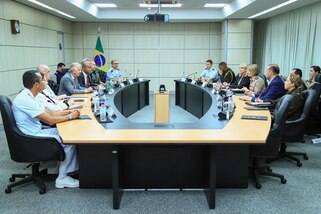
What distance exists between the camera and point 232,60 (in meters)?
9.95

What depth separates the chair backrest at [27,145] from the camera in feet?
9.86

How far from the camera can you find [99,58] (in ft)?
33.7

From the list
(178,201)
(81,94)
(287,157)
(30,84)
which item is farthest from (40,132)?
(287,157)

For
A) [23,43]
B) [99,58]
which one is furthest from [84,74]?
[99,58]

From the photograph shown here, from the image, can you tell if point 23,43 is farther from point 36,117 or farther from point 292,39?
point 292,39

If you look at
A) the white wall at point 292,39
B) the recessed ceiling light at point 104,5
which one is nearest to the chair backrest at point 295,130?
the white wall at point 292,39

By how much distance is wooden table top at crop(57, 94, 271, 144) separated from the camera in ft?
8.59

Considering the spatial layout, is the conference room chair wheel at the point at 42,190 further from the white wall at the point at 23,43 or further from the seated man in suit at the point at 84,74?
the white wall at the point at 23,43

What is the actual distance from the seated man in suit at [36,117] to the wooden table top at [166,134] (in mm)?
184

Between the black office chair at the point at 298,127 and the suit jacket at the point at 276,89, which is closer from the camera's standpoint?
the black office chair at the point at 298,127

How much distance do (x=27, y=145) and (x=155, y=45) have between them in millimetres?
8301

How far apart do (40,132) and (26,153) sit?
0.28 meters

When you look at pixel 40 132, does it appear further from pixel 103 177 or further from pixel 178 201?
pixel 178 201

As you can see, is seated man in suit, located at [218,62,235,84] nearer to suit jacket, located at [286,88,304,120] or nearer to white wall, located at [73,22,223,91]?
white wall, located at [73,22,223,91]
